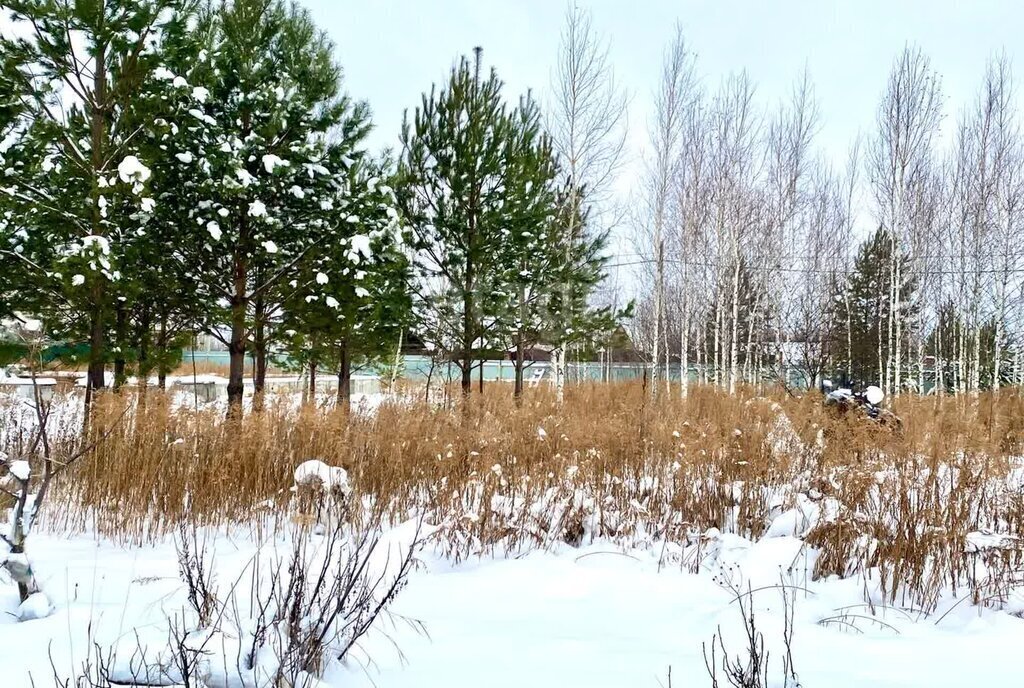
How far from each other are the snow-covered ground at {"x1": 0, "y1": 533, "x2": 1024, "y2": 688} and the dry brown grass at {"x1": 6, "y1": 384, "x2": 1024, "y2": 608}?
0.22m

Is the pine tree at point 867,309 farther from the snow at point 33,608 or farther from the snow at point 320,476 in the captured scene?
the snow at point 33,608

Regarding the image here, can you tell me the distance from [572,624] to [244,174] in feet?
22.8

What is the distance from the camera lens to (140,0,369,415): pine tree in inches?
299

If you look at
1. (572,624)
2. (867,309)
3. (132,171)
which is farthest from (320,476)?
A: (867,309)

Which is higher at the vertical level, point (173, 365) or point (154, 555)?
point (173, 365)

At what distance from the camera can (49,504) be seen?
158 inches

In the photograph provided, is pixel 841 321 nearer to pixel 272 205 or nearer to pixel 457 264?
pixel 457 264

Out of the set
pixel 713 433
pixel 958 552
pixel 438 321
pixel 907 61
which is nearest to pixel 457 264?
pixel 438 321

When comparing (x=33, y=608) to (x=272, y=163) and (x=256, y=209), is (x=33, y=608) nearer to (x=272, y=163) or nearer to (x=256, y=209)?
(x=256, y=209)

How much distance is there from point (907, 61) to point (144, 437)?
16811 millimetres

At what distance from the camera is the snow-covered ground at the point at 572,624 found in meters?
2.06

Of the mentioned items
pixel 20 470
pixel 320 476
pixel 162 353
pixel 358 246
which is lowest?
pixel 320 476

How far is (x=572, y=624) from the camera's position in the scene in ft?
8.50

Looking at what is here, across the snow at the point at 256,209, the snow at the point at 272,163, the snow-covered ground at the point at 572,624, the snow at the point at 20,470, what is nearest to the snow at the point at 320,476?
the snow-covered ground at the point at 572,624
